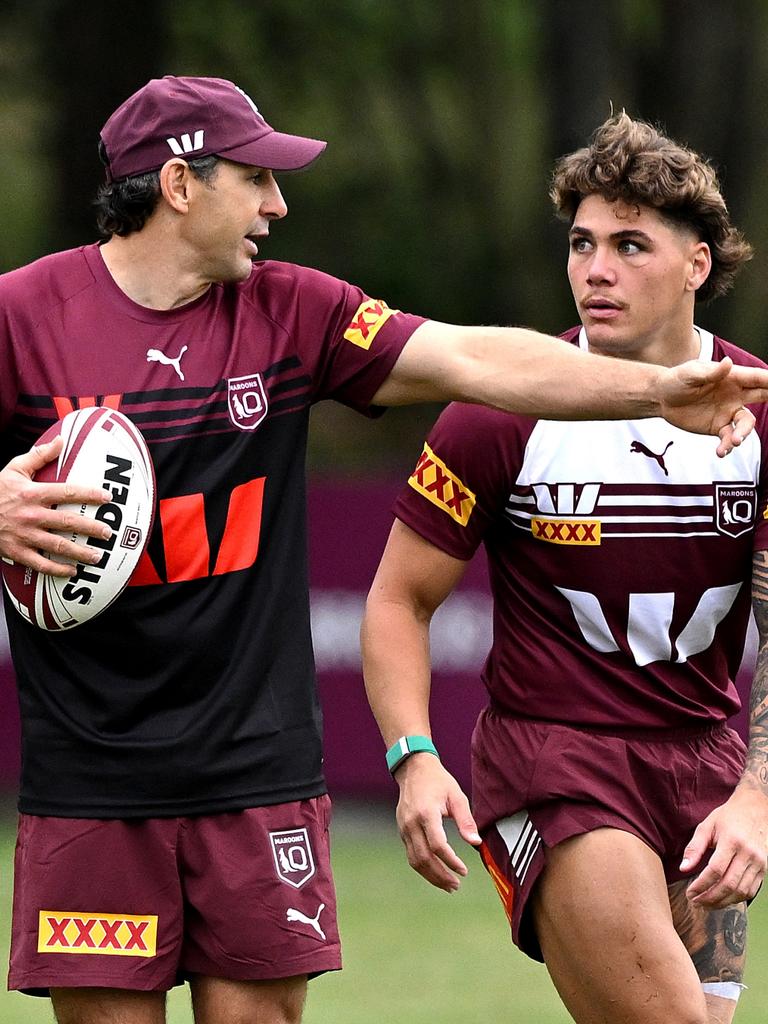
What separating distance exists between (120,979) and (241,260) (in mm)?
1692

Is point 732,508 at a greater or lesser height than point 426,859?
greater

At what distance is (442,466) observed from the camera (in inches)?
193

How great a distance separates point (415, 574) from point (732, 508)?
80cm

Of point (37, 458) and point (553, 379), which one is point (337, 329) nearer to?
point (553, 379)

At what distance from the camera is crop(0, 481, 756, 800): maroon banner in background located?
1063cm

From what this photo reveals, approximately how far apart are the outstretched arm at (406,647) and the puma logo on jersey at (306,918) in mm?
257

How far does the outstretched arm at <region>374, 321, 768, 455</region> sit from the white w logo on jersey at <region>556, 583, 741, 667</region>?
0.56m

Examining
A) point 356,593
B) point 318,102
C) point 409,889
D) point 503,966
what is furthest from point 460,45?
point 503,966

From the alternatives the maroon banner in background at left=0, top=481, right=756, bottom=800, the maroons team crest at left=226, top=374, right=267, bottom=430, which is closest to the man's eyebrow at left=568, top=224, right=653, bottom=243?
the maroons team crest at left=226, top=374, right=267, bottom=430

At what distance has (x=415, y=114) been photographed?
70.6 ft

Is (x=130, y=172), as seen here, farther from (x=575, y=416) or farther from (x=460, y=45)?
(x=460, y=45)

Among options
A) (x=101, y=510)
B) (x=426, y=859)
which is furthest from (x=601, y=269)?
(x=426, y=859)

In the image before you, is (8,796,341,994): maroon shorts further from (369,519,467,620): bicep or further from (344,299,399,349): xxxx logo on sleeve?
(344,299,399,349): xxxx logo on sleeve

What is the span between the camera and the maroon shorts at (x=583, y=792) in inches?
185
